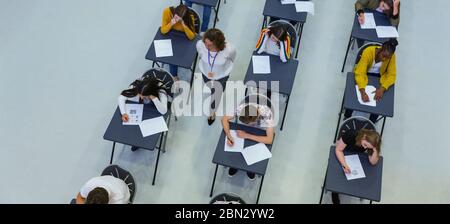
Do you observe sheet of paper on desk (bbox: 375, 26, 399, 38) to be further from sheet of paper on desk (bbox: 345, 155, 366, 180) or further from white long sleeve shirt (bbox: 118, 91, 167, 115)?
white long sleeve shirt (bbox: 118, 91, 167, 115)

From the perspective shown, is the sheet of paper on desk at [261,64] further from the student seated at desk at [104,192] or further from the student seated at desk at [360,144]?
the student seated at desk at [104,192]

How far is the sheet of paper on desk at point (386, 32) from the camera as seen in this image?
555cm

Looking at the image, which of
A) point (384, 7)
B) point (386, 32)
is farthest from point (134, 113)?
point (384, 7)

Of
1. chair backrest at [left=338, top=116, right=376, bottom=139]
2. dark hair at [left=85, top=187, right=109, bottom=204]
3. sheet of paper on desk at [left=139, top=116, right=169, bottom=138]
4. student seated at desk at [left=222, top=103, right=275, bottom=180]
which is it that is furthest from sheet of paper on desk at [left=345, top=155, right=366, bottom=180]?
dark hair at [left=85, top=187, right=109, bottom=204]

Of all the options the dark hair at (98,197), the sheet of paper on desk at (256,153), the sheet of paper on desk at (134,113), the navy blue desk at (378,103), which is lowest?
the dark hair at (98,197)

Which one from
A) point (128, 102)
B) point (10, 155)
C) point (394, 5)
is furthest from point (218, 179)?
point (394, 5)

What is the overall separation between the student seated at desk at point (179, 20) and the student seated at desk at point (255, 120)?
1.18 m

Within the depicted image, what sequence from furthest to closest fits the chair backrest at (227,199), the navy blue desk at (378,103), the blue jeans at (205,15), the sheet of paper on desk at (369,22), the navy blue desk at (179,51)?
the blue jeans at (205,15)
the sheet of paper on desk at (369,22)
the navy blue desk at (179,51)
the navy blue desk at (378,103)
the chair backrest at (227,199)

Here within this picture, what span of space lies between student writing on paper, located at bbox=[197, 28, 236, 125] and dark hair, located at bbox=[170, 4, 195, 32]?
32cm

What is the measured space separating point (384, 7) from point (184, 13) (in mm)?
2279

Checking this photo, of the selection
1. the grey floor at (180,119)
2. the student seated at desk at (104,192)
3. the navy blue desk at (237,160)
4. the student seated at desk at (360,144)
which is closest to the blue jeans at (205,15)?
the grey floor at (180,119)

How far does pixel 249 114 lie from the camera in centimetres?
452

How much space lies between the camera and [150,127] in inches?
185

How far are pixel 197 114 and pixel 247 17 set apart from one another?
1722 millimetres
